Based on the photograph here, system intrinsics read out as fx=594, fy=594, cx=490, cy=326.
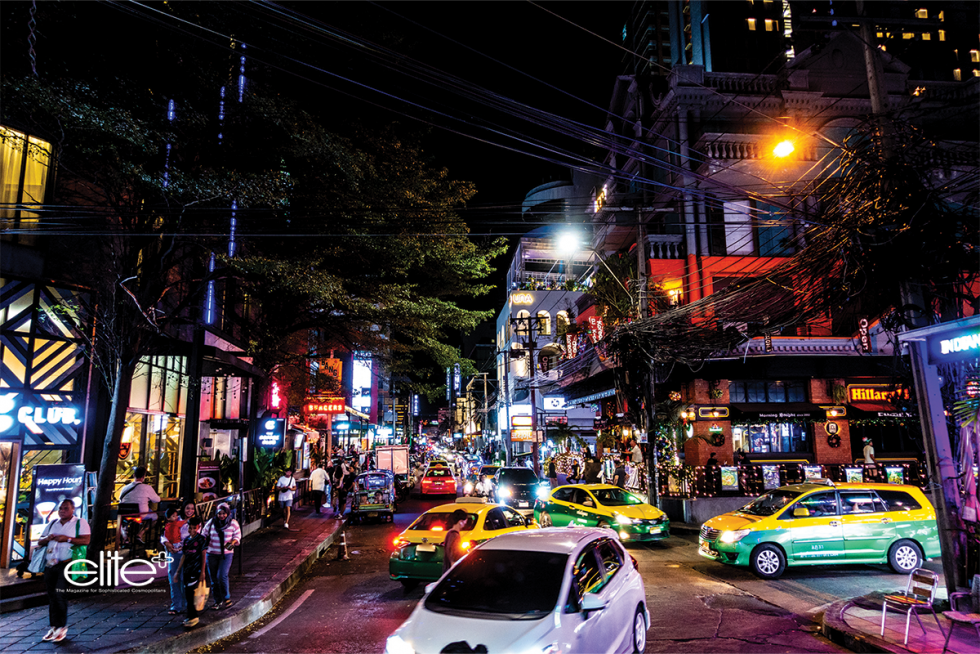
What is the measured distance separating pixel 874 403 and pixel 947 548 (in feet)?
60.8

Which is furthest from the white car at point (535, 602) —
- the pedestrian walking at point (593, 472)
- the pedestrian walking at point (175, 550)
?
the pedestrian walking at point (593, 472)

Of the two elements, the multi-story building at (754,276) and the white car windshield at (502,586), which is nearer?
the white car windshield at (502,586)

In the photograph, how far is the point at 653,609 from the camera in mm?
9609

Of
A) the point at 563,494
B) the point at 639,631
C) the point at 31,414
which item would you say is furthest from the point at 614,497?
the point at 31,414

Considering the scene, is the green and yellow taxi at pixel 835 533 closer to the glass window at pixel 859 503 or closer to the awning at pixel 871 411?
the glass window at pixel 859 503

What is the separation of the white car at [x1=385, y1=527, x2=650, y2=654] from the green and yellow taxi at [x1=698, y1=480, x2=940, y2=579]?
20.0 feet

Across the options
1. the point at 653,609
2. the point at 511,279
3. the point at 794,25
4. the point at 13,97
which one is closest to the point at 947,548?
the point at 653,609

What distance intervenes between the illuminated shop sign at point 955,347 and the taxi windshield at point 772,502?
202 inches

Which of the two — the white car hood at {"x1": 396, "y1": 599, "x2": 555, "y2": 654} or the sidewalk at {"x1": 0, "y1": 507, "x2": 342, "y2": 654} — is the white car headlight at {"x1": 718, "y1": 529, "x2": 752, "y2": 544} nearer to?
the white car hood at {"x1": 396, "y1": 599, "x2": 555, "y2": 654}

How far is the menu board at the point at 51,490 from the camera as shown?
11.1m

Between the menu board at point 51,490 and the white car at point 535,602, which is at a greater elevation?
the menu board at point 51,490

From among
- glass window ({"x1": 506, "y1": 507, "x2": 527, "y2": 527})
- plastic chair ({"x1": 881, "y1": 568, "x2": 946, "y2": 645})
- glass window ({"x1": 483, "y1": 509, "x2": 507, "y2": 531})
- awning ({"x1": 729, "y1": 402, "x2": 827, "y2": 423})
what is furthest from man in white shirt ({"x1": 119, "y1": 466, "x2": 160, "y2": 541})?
awning ({"x1": 729, "y1": 402, "x2": 827, "y2": 423})

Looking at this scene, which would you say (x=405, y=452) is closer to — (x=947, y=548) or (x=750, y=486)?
(x=750, y=486)

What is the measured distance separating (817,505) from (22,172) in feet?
60.1
